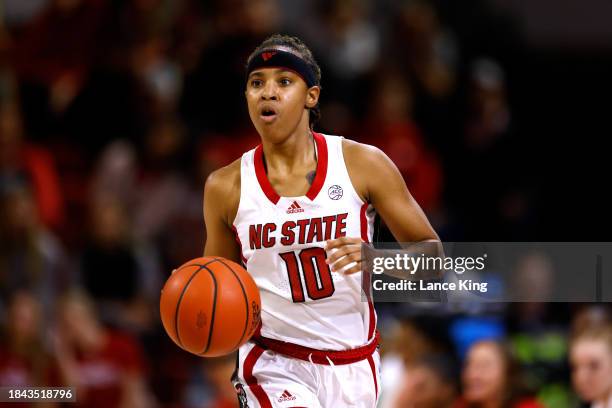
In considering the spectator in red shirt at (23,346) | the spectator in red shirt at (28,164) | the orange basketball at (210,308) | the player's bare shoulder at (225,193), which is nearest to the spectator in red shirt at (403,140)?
the spectator in red shirt at (28,164)

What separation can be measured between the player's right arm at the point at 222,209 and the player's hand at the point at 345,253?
62 centimetres

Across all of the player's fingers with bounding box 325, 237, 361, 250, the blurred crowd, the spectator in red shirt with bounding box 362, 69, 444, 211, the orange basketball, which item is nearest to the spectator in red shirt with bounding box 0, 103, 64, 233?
the blurred crowd

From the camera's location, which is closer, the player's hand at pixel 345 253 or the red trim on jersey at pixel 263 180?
the player's hand at pixel 345 253

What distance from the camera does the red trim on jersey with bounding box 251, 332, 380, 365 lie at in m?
5.04

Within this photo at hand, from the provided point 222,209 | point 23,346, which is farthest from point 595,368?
point 23,346

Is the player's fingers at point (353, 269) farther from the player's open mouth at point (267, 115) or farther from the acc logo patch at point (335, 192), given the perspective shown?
the player's open mouth at point (267, 115)

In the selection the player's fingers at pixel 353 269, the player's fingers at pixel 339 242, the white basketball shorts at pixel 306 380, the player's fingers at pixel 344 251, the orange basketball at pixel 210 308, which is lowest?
the white basketball shorts at pixel 306 380

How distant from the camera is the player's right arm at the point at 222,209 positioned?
203 inches

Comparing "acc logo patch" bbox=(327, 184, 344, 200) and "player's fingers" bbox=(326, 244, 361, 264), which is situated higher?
"acc logo patch" bbox=(327, 184, 344, 200)

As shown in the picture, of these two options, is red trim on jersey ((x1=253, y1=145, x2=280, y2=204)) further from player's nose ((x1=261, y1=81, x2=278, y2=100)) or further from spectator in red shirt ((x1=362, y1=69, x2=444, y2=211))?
spectator in red shirt ((x1=362, y1=69, x2=444, y2=211))

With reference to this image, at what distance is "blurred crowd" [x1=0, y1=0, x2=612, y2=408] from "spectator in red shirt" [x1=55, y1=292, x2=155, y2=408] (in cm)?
1

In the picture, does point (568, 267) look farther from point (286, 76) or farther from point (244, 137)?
point (244, 137)

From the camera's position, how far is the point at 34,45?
984 centimetres

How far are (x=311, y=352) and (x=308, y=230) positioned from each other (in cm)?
60
